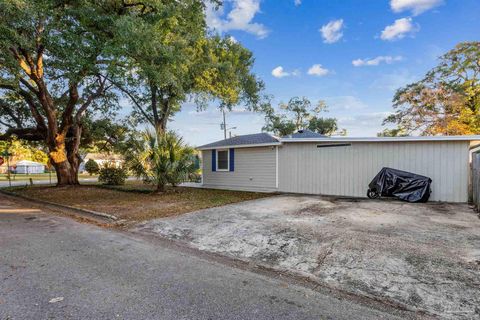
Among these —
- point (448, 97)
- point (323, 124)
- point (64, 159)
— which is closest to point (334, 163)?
point (64, 159)

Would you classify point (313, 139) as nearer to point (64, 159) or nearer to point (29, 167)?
point (64, 159)

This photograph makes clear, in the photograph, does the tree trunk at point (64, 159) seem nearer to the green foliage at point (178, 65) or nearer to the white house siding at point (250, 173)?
the green foliage at point (178, 65)

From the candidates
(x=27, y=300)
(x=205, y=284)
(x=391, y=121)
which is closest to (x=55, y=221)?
(x=27, y=300)

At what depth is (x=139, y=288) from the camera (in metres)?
3.16

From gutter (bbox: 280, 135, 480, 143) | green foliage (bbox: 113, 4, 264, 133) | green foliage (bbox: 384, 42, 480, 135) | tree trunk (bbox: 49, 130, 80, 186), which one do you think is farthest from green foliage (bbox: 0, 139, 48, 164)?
green foliage (bbox: 384, 42, 480, 135)

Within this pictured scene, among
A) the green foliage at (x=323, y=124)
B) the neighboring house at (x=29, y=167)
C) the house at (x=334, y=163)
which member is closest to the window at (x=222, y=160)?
the house at (x=334, y=163)

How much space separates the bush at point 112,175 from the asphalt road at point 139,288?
12.8 m

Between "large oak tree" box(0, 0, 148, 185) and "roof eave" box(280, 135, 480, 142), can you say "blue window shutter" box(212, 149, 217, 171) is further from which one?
"large oak tree" box(0, 0, 148, 185)

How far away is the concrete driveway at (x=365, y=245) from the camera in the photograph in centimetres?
319

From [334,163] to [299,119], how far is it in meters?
23.5

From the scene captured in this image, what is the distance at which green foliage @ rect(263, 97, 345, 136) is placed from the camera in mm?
32781

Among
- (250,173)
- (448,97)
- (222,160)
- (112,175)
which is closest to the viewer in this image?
(250,173)

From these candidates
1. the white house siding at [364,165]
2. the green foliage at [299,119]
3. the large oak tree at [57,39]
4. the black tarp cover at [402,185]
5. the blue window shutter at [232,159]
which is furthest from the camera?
the green foliage at [299,119]

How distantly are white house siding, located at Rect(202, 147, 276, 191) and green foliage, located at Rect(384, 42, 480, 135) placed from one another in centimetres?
1495
